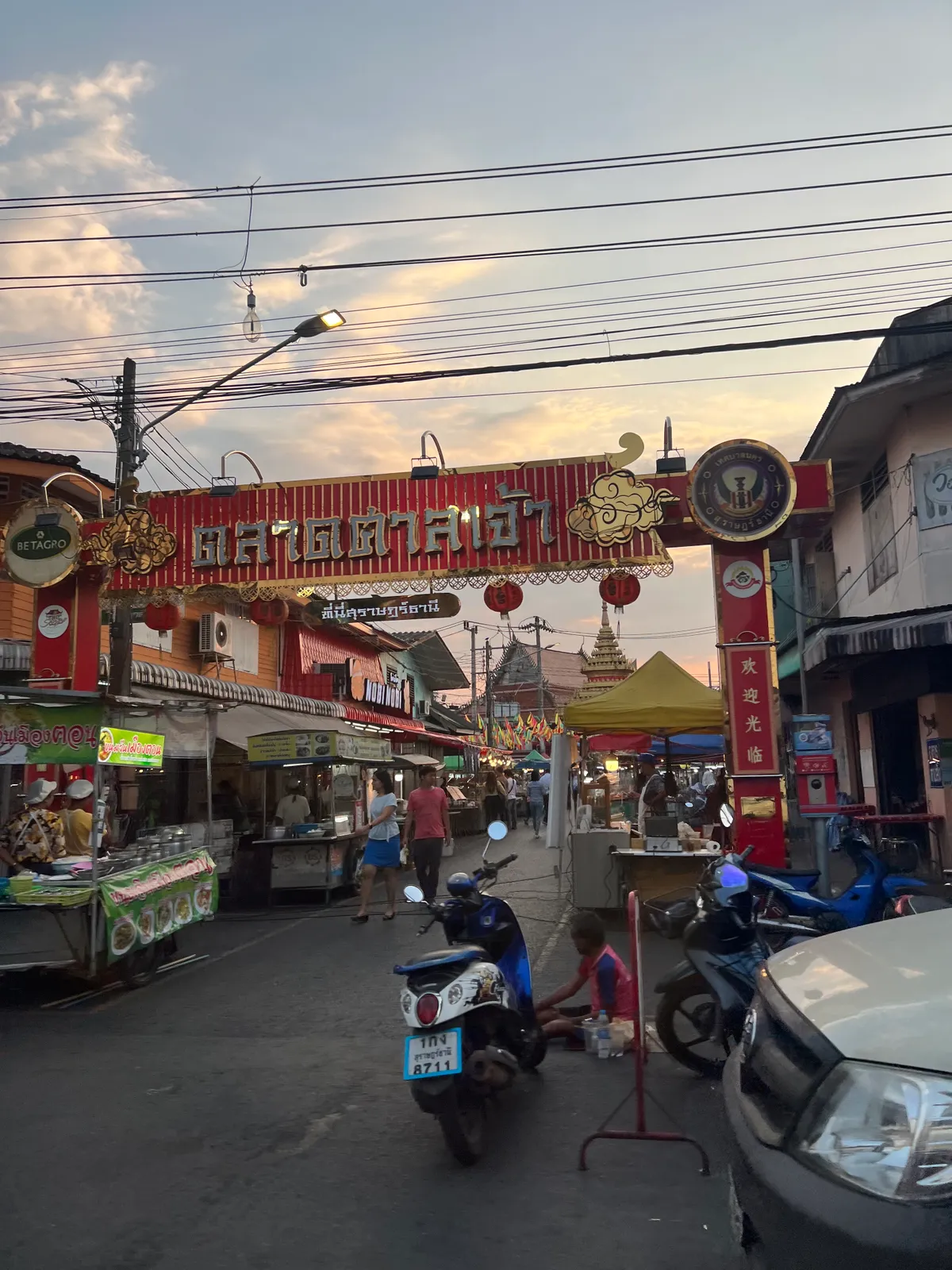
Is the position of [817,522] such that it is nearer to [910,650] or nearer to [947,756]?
[910,650]

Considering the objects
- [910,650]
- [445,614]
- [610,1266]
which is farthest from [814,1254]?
[910,650]

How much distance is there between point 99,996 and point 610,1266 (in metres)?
6.01

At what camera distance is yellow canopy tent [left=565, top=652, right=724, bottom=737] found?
38.4 feet

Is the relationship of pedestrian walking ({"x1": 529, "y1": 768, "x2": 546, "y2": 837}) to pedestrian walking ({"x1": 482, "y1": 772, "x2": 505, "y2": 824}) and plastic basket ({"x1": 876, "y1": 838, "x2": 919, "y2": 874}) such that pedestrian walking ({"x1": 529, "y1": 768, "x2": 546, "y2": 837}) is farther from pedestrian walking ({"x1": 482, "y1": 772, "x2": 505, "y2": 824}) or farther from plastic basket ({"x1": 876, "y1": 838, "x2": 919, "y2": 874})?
plastic basket ({"x1": 876, "y1": 838, "x2": 919, "y2": 874})

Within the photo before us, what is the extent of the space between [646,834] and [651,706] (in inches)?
60.6

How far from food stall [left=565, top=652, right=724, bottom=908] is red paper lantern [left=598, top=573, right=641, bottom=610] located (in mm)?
839

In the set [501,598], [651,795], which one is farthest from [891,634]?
[501,598]

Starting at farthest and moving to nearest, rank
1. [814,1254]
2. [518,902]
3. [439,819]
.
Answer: [518,902] < [439,819] < [814,1254]

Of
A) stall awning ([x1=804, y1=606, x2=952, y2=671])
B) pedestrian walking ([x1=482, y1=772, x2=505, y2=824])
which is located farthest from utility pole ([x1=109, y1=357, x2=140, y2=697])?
pedestrian walking ([x1=482, y1=772, x2=505, y2=824])

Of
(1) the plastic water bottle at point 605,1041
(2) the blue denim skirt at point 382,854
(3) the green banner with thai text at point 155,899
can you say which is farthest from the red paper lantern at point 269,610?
(1) the plastic water bottle at point 605,1041

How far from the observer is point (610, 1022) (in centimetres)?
642

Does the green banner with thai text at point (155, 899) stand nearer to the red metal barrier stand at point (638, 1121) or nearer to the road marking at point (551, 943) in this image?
the road marking at point (551, 943)

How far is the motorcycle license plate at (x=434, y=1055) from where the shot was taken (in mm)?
4555

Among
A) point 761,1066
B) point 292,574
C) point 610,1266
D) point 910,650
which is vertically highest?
point 292,574
